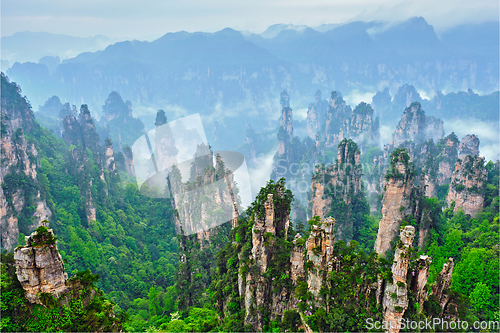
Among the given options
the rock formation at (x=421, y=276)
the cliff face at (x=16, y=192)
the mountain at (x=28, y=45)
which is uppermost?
the mountain at (x=28, y=45)

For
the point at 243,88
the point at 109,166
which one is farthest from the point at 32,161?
the point at 243,88

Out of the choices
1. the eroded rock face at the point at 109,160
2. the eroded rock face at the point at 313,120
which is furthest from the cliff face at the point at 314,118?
the eroded rock face at the point at 109,160

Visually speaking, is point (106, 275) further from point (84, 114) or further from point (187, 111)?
point (187, 111)

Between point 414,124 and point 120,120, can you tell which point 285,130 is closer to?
point 414,124

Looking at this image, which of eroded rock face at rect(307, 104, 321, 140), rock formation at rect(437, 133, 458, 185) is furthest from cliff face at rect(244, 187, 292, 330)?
eroded rock face at rect(307, 104, 321, 140)

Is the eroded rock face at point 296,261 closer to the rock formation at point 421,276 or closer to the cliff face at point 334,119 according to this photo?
the rock formation at point 421,276

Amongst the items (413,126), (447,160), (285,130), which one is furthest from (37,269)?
(285,130)
